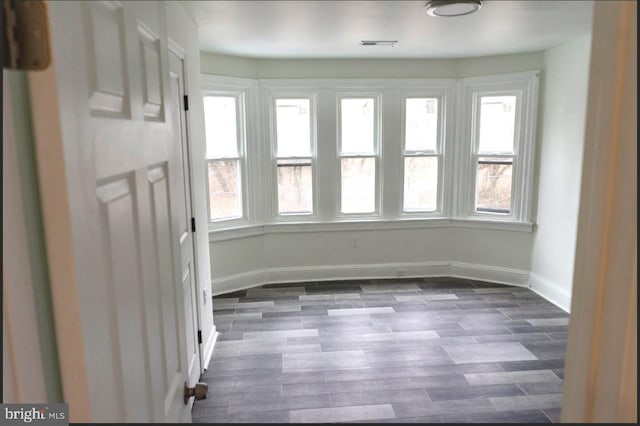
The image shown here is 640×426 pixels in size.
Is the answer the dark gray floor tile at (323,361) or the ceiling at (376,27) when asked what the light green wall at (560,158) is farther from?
the dark gray floor tile at (323,361)

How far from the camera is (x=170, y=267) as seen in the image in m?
1.13

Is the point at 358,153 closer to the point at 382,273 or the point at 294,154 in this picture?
the point at 294,154

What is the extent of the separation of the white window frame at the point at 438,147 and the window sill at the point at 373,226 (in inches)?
3.8

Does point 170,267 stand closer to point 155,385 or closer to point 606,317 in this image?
point 155,385

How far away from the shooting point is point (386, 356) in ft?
10.3

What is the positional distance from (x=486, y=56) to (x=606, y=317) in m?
4.27

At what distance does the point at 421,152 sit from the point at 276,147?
1637 millimetres

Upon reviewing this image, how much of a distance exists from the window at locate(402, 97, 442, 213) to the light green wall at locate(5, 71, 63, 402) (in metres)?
4.39

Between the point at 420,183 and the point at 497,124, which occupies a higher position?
the point at 497,124

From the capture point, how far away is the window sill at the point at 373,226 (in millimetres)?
4520

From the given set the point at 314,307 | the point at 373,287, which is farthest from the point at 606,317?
the point at 373,287

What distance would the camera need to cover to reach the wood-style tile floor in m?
2.55

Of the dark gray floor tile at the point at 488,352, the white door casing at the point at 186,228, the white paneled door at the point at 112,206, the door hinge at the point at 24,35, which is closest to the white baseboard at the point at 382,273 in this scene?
the dark gray floor tile at the point at 488,352

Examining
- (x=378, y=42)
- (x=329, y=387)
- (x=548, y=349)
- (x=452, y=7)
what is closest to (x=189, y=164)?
(x=329, y=387)
